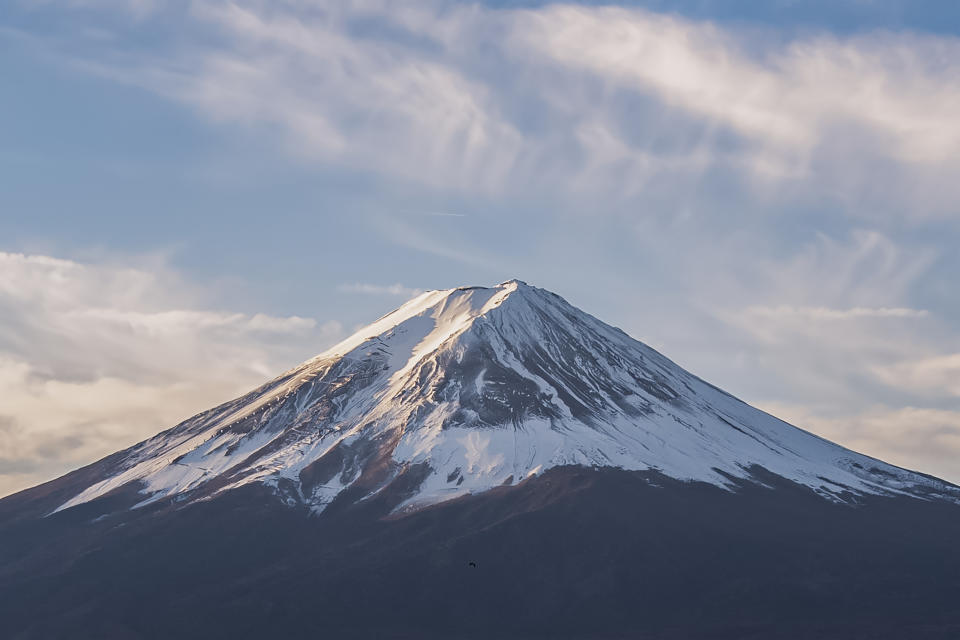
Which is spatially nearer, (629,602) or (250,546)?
(629,602)

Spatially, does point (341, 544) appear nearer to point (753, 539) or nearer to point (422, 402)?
point (422, 402)

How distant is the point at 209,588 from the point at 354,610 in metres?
19.7

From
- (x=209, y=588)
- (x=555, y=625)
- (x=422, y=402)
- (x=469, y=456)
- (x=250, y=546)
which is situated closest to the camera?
(x=555, y=625)

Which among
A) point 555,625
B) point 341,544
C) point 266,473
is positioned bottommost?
point 555,625

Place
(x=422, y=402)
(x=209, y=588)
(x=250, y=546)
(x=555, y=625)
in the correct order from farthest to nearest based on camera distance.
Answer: (x=422, y=402), (x=250, y=546), (x=209, y=588), (x=555, y=625)

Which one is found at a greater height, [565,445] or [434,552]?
[565,445]

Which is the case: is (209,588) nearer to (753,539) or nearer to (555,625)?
(555,625)

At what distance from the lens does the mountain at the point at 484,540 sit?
14475 centimetres

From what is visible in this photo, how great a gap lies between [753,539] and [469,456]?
4245 cm

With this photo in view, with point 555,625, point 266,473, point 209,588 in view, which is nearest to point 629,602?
point 555,625

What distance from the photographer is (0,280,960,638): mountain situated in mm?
144750

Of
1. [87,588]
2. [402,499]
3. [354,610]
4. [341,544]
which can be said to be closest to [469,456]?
[402,499]

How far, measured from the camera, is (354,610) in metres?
146

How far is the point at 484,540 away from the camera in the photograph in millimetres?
157875
